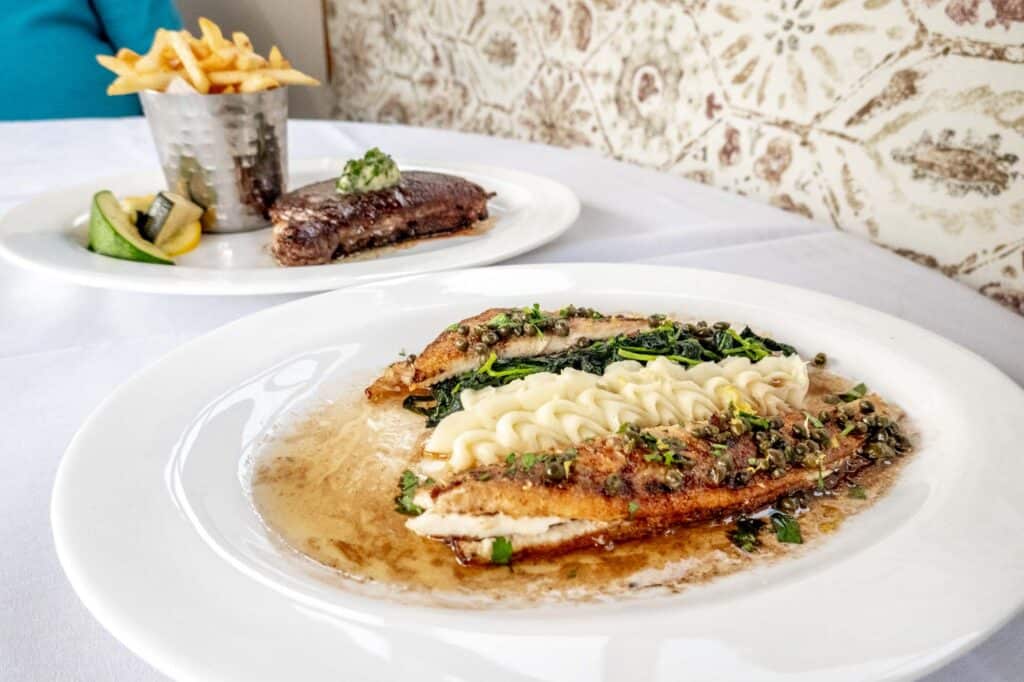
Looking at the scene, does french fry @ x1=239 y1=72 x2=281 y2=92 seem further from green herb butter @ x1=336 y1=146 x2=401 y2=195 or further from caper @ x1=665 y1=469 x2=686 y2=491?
caper @ x1=665 y1=469 x2=686 y2=491

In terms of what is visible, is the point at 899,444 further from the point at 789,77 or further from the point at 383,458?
the point at 789,77

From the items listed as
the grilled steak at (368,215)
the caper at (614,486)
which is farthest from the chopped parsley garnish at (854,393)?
the grilled steak at (368,215)

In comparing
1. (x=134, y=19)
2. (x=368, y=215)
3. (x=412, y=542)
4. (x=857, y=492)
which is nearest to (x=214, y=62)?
(x=368, y=215)

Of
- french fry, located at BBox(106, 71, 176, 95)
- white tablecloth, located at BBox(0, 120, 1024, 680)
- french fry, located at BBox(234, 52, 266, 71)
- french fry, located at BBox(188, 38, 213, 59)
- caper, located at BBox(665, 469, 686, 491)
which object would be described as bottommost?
white tablecloth, located at BBox(0, 120, 1024, 680)

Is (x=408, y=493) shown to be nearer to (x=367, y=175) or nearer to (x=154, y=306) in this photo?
(x=154, y=306)

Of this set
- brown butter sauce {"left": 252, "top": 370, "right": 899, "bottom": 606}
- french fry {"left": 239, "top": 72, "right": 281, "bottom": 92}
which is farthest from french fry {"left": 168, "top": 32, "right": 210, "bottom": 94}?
Answer: brown butter sauce {"left": 252, "top": 370, "right": 899, "bottom": 606}
